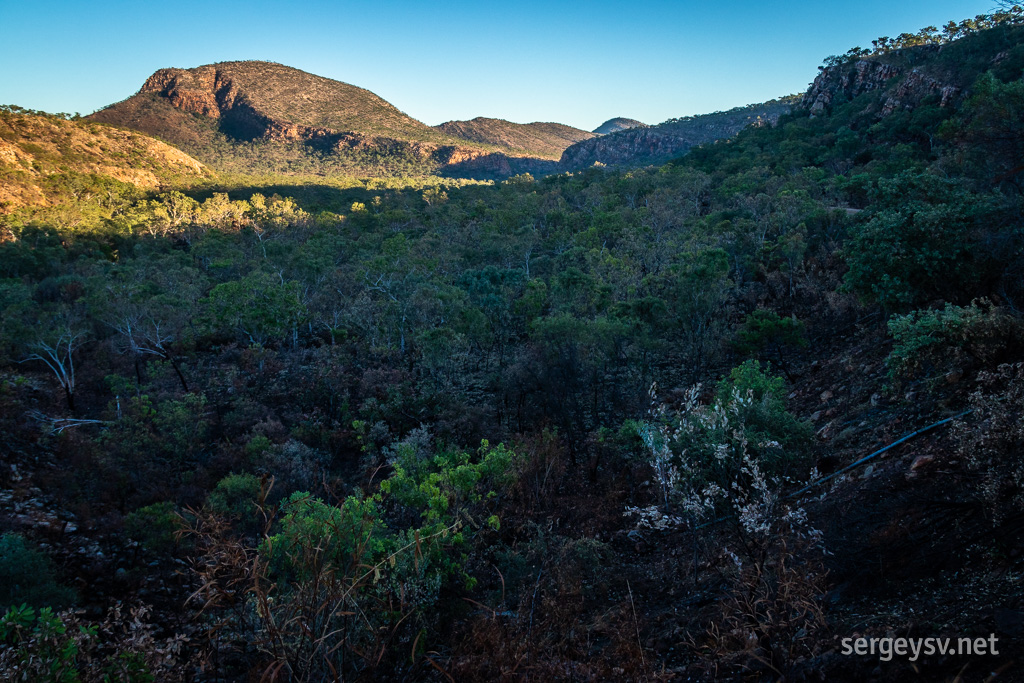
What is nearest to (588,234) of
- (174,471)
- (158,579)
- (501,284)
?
(501,284)

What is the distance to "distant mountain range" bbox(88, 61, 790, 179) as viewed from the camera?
106 meters

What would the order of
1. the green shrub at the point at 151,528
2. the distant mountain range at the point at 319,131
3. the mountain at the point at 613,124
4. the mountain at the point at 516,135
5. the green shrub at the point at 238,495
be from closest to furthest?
the green shrub at the point at 151,528, the green shrub at the point at 238,495, the distant mountain range at the point at 319,131, the mountain at the point at 516,135, the mountain at the point at 613,124

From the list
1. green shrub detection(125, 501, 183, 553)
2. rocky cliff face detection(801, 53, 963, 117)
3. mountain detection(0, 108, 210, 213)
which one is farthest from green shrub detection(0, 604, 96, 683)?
rocky cliff face detection(801, 53, 963, 117)

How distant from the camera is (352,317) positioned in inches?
1009

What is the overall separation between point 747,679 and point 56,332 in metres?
24.2

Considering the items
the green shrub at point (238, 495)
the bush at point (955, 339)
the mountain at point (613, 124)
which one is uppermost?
the mountain at point (613, 124)

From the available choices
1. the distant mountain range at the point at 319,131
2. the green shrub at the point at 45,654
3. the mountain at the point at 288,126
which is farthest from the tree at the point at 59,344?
the mountain at the point at 288,126

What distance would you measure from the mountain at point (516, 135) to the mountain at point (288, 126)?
28.8 ft

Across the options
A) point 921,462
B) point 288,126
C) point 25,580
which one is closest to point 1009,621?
point 921,462

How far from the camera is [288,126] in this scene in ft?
377

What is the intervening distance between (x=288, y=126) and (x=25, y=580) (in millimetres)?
126246

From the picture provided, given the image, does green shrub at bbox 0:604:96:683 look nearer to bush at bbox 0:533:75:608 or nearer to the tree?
bush at bbox 0:533:75:608

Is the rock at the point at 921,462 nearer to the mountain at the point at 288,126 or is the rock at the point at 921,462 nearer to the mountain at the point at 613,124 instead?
the mountain at the point at 288,126

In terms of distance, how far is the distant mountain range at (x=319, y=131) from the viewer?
10581 centimetres
